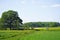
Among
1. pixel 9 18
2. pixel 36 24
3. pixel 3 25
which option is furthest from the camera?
pixel 36 24

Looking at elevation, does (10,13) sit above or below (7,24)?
above

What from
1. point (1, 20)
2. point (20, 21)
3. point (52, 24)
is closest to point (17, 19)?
point (20, 21)

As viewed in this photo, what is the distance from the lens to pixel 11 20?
68.1 meters

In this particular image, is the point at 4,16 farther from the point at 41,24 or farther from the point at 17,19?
the point at 41,24

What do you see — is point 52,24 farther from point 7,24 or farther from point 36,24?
point 7,24

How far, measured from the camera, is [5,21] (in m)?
66.4

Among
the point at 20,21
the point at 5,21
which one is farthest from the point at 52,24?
the point at 5,21

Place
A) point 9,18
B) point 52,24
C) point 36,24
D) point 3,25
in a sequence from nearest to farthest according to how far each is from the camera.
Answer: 1. point 3,25
2. point 9,18
3. point 52,24
4. point 36,24

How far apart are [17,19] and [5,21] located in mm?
5141

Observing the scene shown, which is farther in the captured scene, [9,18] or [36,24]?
[36,24]

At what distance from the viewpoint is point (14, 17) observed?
69.3m

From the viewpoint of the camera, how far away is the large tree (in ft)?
216

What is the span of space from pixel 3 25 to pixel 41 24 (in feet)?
135

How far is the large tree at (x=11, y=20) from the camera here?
65.8 metres
